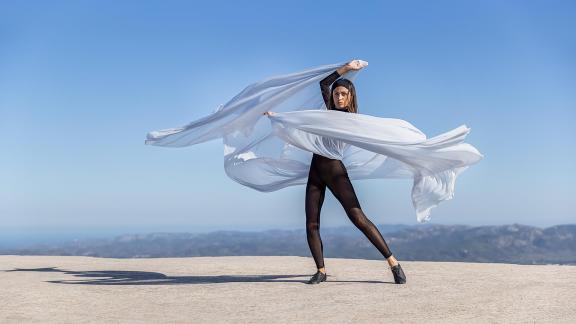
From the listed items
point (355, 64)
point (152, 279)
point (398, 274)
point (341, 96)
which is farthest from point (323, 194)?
point (152, 279)

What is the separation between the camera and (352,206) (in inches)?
287

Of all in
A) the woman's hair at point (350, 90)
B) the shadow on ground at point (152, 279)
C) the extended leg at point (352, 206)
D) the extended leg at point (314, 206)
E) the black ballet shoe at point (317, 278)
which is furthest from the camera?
the shadow on ground at point (152, 279)

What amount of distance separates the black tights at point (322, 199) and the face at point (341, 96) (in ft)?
2.13

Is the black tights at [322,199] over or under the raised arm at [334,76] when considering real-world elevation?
under

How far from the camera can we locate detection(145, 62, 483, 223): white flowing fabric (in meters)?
7.34

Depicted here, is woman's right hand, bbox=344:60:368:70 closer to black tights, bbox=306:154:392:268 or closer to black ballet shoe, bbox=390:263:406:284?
black tights, bbox=306:154:392:268

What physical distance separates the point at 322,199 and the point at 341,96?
123 centimetres

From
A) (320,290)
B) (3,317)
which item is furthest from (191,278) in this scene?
(3,317)

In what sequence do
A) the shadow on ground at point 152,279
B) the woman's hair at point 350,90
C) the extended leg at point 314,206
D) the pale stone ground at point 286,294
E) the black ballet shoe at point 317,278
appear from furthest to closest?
the shadow on ground at point 152,279 → the black ballet shoe at point 317,278 → the extended leg at point 314,206 → the woman's hair at point 350,90 → the pale stone ground at point 286,294

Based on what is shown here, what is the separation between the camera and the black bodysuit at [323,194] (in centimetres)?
727

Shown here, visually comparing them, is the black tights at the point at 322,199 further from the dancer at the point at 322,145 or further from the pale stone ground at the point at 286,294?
the pale stone ground at the point at 286,294

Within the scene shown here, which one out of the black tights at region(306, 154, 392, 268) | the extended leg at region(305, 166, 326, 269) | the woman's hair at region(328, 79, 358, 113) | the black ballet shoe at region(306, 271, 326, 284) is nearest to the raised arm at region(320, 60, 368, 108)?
the woman's hair at region(328, 79, 358, 113)

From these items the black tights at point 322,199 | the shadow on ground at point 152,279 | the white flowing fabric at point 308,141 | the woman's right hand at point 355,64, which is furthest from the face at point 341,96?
the shadow on ground at point 152,279

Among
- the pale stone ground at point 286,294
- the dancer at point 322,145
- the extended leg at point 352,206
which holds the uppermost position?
the dancer at point 322,145
